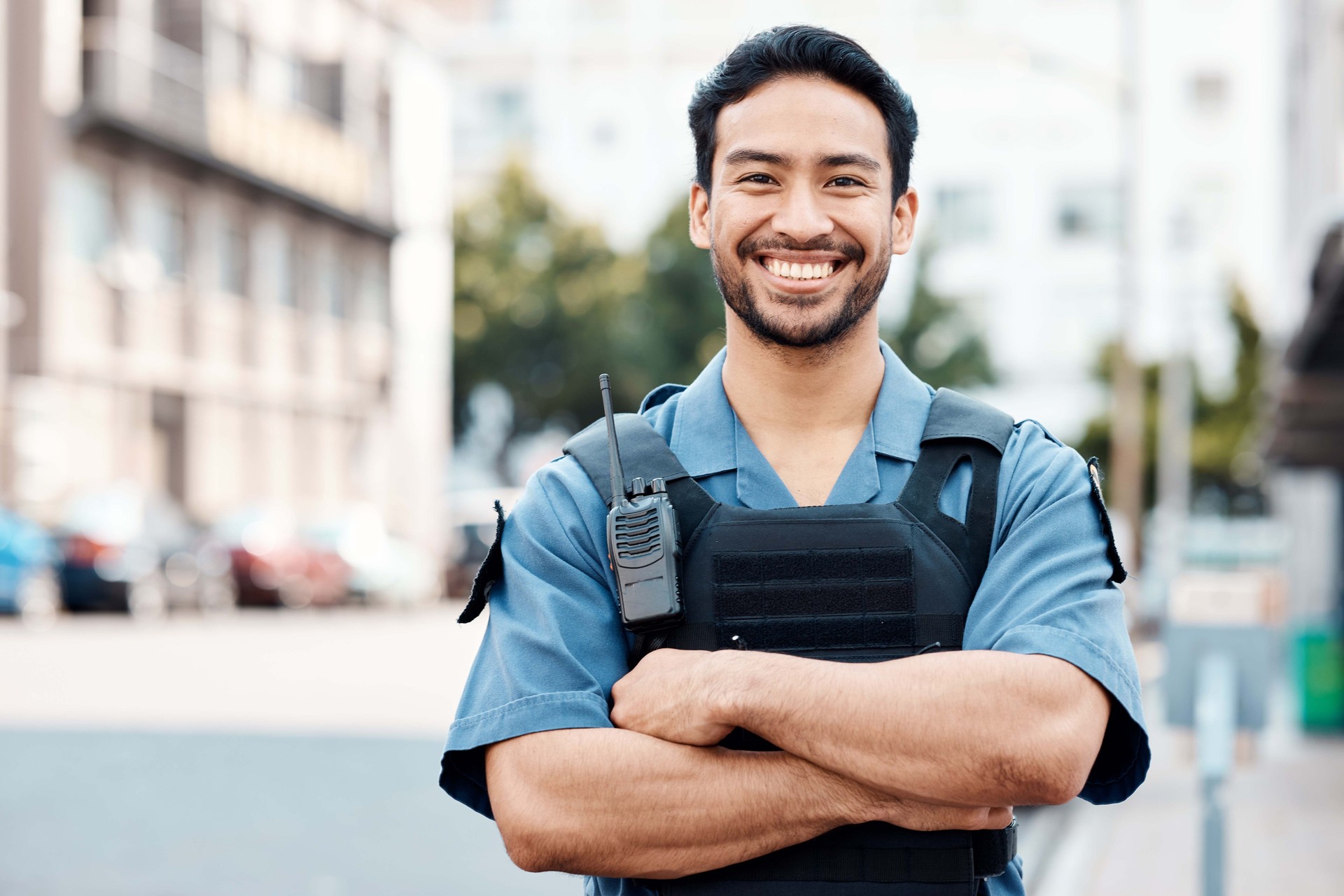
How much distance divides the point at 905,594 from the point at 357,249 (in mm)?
38720

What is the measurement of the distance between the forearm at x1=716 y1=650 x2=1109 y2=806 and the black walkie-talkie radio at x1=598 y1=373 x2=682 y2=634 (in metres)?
0.12

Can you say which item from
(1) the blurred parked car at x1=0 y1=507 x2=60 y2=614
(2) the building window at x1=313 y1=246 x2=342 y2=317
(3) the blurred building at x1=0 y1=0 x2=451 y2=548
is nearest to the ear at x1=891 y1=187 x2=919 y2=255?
(3) the blurred building at x1=0 y1=0 x2=451 y2=548

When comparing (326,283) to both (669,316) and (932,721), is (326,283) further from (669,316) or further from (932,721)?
(932,721)

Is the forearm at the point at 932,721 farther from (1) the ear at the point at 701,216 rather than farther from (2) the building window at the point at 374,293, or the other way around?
(2) the building window at the point at 374,293

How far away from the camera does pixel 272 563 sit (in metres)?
26.4

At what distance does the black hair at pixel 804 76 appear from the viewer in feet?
8.64

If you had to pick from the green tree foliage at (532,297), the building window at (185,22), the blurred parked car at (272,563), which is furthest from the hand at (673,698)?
the green tree foliage at (532,297)

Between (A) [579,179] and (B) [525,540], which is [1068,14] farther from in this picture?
(B) [525,540]

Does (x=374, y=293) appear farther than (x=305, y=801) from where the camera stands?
Yes

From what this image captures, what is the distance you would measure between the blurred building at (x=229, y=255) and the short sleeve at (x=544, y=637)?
1888 cm

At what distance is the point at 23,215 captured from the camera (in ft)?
90.3

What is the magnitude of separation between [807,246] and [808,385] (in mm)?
232

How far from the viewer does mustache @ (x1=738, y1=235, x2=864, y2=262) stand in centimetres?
260

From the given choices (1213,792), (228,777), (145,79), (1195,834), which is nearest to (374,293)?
(145,79)
